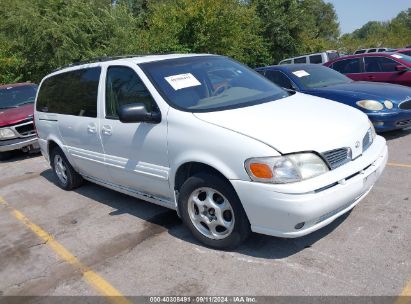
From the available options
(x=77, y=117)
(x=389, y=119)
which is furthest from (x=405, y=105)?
(x=77, y=117)

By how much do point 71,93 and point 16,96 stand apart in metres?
5.63

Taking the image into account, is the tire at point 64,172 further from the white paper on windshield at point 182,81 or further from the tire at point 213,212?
the tire at point 213,212

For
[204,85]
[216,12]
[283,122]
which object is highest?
[216,12]

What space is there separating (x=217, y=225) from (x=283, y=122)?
108 centimetres

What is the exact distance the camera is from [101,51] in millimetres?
16625

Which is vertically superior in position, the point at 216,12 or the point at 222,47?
the point at 216,12

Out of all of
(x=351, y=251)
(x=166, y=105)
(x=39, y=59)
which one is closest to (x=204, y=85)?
(x=166, y=105)

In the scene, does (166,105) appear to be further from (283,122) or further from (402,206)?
(402,206)

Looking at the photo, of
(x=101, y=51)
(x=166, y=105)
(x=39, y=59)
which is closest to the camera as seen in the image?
(x=166, y=105)

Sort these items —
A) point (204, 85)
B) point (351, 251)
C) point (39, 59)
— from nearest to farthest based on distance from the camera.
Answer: point (351, 251) → point (204, 85) → point (39, 59)

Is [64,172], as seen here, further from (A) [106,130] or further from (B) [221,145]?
(B) [221,145]

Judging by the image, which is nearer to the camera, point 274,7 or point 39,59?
point 39,59

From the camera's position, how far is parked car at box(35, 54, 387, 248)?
332 centimetres

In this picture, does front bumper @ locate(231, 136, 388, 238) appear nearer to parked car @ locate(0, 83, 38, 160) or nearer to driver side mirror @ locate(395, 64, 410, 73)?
parked car @ locate(0, 83, 38, 160)
